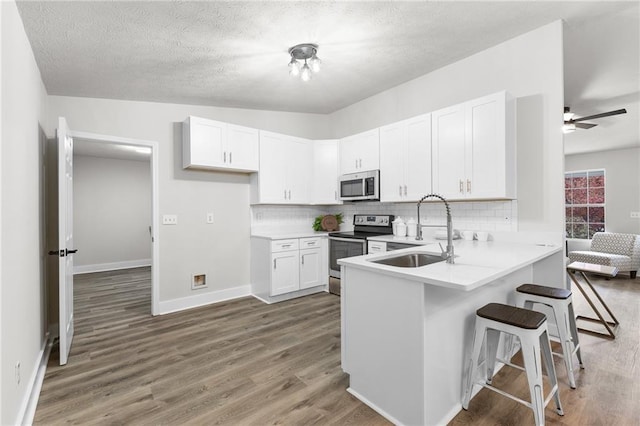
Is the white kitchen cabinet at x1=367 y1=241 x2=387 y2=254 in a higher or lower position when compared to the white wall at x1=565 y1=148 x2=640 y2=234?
lower

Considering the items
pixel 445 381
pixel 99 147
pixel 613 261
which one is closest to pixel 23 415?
pixel 445 381

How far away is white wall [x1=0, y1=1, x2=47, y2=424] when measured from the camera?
153 centimetres

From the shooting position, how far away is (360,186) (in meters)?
4.09

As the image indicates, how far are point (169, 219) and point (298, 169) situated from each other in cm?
179

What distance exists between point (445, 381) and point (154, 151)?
11.9 feet

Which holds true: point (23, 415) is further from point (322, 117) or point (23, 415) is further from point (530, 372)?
point (322, 117)

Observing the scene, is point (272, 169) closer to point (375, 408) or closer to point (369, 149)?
point (369, 149)

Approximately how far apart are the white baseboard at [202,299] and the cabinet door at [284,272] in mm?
619

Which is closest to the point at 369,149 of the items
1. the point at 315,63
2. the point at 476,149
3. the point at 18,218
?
the point at 476,149

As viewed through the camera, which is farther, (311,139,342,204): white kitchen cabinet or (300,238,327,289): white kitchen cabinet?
(311,139,342,204): white kitchen cabinet

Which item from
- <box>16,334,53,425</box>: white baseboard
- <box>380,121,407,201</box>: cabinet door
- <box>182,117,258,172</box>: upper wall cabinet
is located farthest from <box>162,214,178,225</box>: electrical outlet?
<box>380,121,407,201</box>: cabinet door

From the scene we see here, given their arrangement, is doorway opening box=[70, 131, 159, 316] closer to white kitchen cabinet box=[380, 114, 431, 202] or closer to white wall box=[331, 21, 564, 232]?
white kitchen cabinet box=[380, 114, 431, 202]

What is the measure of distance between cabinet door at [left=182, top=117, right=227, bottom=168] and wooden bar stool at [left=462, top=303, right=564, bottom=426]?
3144mm

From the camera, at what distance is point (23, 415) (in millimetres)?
1752
